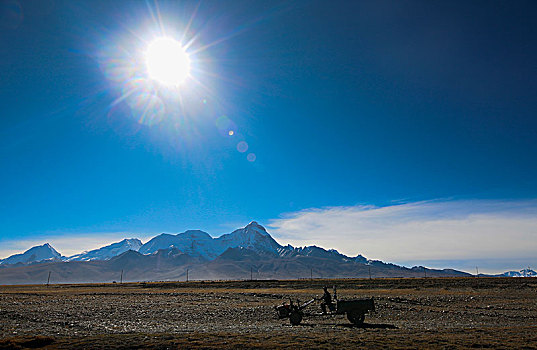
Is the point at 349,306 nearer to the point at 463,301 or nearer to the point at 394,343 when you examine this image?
the point at 394,343

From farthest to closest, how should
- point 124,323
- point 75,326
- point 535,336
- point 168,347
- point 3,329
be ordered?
point 124,323 → point 75,326 → point 3,329 → point 535,336 → point 168,347

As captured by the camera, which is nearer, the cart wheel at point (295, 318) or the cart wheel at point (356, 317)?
the cart wheel at point (356, 317)

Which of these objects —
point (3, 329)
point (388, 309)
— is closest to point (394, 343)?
point (388, 309)

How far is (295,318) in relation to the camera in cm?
2764

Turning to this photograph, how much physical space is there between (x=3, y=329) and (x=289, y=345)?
20.6 meters

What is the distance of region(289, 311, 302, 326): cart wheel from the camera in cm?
2750

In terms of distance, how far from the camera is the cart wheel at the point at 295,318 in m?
27.5

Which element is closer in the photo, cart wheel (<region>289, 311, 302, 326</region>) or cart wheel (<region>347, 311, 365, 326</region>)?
cart wheel (<region>347, 311, 365, 326</region>)

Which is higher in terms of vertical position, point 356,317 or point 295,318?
point 356,317

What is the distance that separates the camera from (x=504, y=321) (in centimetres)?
2952

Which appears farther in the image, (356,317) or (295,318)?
(295,318)

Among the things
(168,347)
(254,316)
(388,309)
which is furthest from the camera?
(388,309)

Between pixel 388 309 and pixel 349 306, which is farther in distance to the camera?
pixel 388 309

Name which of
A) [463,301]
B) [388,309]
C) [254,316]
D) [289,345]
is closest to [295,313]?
[254,316]
